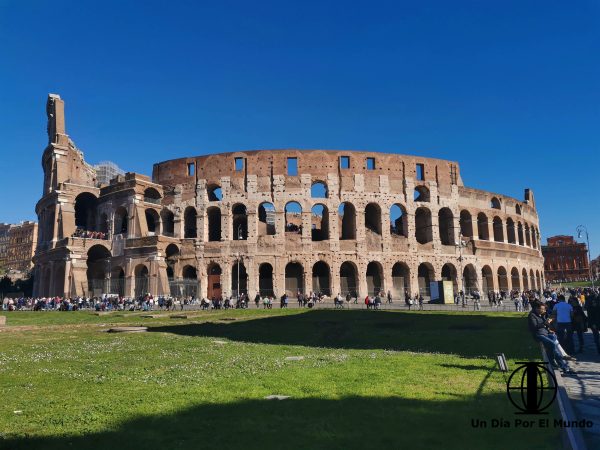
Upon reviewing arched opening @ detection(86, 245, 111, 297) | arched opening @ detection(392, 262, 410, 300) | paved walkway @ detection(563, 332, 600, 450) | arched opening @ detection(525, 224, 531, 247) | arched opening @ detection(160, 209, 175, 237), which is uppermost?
arched opening @ detection(160, 209, 175, 237)

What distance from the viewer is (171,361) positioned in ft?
35.5

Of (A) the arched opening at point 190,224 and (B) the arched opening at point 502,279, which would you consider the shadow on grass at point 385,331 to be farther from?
(B) the arched opening at point 502,279

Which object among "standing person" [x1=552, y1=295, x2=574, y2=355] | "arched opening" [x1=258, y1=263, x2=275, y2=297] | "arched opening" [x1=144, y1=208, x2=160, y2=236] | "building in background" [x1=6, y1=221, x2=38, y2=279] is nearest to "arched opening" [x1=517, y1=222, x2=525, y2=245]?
"arched opening" [x1=258, y1=263, x2=275, y2=297]

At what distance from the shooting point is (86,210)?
48625 millimetres

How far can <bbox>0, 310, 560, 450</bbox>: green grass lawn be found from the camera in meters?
5.25

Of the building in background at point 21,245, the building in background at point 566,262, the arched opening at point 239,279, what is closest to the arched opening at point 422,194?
the arched opening at point 239,279

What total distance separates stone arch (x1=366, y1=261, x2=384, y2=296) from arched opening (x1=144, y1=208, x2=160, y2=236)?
20.2 metres

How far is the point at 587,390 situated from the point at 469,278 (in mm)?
39976

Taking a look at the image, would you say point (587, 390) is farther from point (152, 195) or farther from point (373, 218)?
point (152, 195)

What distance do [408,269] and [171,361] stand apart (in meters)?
34.2

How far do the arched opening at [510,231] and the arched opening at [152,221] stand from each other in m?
36.5

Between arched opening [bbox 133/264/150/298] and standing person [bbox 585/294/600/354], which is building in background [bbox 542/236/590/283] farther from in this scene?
standing person [bbox 585/294/600/354]

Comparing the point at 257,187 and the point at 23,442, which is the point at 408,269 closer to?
the point at 257,187

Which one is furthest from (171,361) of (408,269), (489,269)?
(489,269)
